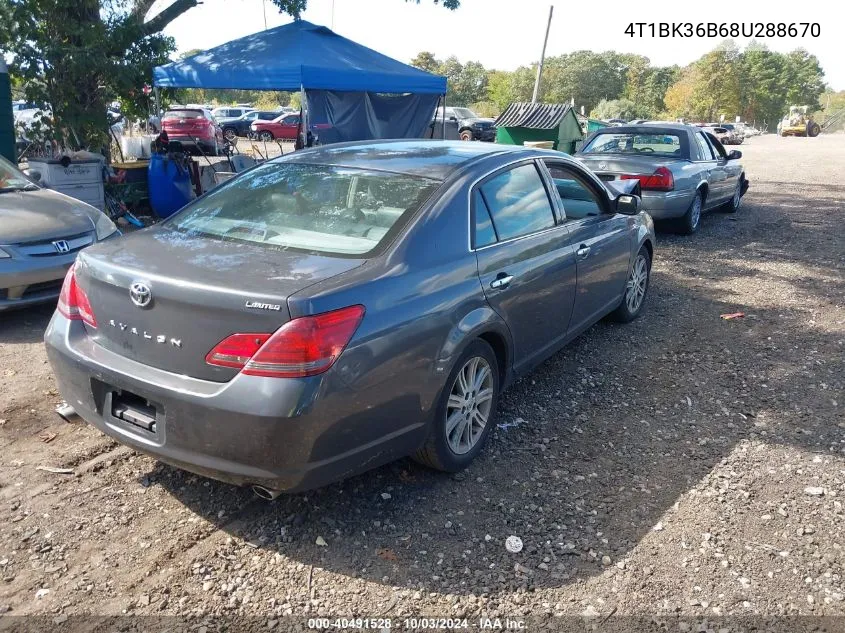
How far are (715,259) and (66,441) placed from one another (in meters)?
7.45

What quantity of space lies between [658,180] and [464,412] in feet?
21.7

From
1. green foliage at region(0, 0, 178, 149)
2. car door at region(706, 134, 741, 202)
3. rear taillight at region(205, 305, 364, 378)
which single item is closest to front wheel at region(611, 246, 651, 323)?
rear taillight at region(205, 305, 364, 378)

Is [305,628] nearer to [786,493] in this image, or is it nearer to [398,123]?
[786,493]

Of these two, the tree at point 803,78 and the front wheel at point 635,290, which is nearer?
the front wheel at point 635,290

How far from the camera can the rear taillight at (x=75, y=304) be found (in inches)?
124

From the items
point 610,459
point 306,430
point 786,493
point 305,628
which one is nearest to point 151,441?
point 306,430

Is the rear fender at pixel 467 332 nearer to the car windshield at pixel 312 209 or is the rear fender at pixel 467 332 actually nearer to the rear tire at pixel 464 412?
the rear tire at pixel 464 412

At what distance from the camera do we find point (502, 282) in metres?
3.69

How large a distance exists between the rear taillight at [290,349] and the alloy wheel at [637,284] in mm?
3667

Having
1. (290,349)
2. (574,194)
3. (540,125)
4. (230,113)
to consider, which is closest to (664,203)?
(574,194)

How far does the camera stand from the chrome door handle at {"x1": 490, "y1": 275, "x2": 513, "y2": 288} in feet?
11.9

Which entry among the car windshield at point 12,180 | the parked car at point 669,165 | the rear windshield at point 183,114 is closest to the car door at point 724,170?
the parked car at point 669,165

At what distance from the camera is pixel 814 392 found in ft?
15.5

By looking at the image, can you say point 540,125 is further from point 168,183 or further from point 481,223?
point 481,223
